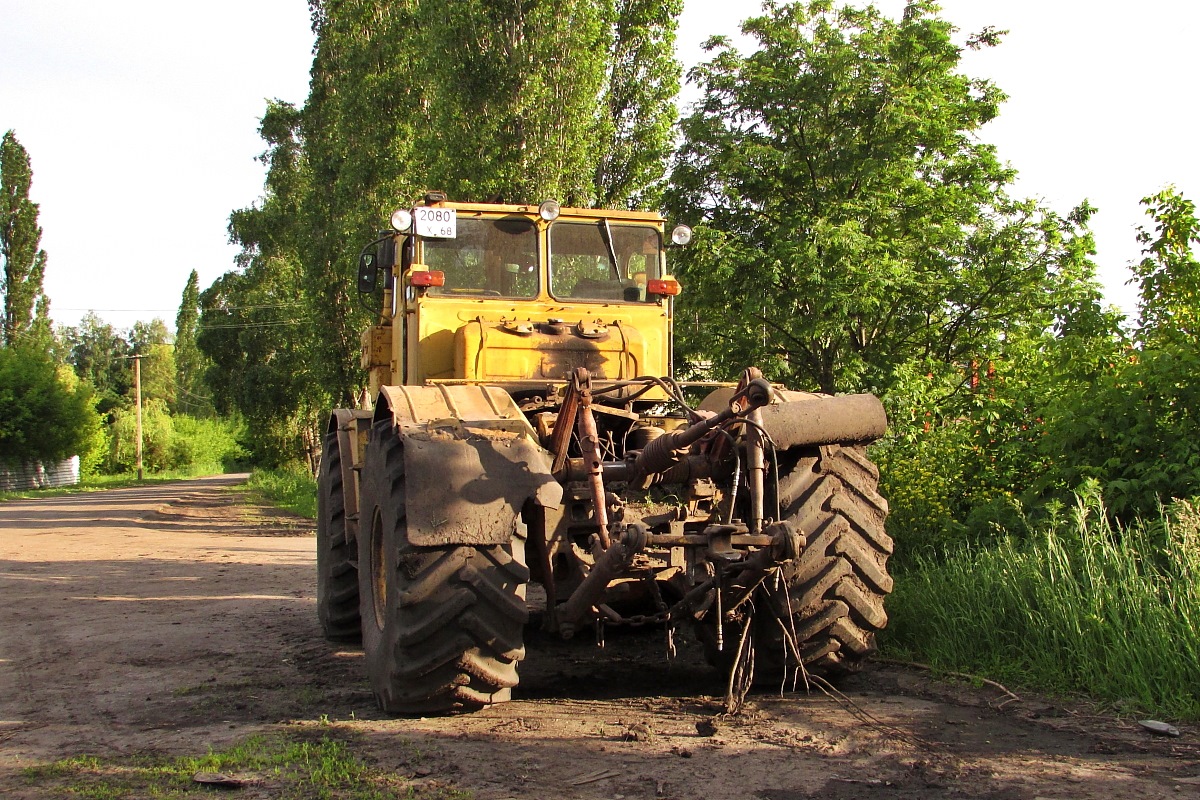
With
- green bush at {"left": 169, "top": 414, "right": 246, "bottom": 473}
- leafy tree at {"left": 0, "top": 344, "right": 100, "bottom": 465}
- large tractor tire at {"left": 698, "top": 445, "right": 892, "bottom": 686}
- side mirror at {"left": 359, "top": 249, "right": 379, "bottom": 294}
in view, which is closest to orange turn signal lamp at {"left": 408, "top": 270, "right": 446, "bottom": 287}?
side mirror at {"left": 359, "top": 249, "right": 379, "bottom": 294}

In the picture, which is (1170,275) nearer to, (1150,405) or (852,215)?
(1150,405)

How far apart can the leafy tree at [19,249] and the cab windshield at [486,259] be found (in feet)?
192

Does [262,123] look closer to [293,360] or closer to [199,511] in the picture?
[293,360]

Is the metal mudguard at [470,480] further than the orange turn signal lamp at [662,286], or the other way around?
the orange turn signal lamp at [662,286]

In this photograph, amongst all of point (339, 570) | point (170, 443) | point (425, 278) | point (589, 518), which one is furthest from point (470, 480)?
point (170, 443)

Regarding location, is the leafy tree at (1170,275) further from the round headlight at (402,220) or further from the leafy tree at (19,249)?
the leafy tree at (19,249)

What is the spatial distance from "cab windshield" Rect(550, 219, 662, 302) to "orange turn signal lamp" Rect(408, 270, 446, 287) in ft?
2.67

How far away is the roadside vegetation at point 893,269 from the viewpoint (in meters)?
6.68

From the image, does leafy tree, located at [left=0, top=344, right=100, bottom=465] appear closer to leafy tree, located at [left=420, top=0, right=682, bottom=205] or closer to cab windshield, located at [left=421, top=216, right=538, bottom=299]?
leafy tree, located at [left=420, top=0, right=682, bottom=205]

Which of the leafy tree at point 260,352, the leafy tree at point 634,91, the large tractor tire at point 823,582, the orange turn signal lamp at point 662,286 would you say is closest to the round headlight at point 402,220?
A: the orange turn signal lamp at point 662,286

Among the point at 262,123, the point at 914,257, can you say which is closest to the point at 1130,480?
the point at 914,257

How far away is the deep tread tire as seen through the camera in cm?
571

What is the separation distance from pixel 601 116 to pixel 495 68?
1.94 metres

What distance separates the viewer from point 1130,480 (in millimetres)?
7375
